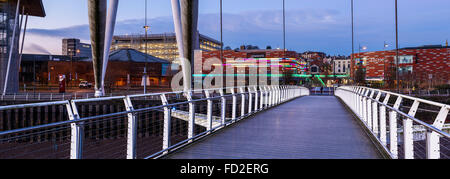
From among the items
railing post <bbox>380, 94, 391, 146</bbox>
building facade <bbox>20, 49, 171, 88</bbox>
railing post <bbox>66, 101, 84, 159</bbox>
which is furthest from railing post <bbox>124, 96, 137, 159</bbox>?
building facade <bbox>20, 49, 171, 88</bbox>

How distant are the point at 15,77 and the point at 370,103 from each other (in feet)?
148

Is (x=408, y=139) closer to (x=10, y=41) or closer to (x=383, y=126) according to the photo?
(x=383, y=126)

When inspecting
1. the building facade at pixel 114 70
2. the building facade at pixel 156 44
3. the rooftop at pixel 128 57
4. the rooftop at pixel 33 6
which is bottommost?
the building facade at pixel 114 70

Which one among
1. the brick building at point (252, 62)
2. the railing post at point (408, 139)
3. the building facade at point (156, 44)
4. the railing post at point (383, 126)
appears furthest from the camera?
the building facade at point (156, 44)

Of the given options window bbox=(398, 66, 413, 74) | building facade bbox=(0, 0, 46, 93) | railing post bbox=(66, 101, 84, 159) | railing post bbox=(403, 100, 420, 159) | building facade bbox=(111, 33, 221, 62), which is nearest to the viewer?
railing post bbox=(66, 101, 84, 159)

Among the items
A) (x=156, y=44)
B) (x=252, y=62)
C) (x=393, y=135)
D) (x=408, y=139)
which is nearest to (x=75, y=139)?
(x=408, y=139)

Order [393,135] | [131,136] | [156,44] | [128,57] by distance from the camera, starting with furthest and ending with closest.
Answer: [156,44], [128,57], [393,135], [131,136]

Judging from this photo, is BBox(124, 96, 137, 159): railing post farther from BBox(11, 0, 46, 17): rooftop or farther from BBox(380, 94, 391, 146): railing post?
BBox(11, 0, 46, 17): rooftop

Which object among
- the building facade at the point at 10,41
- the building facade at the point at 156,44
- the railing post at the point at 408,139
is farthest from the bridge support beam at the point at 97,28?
the building facade at the point at 156,44

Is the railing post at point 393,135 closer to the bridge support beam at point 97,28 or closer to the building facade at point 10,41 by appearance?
the bridge support beam at point 97,28

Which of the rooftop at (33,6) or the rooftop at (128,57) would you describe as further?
the rooftop at (128,57)

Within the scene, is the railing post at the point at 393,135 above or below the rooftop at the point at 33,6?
below

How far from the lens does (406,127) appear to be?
4.21m
